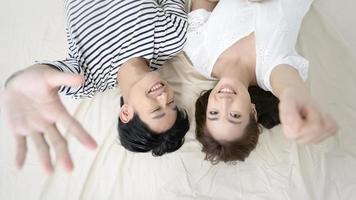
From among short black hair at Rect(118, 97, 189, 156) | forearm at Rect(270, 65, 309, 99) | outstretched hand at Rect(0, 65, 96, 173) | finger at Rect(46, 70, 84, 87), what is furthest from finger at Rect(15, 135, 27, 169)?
forearm at Rect(270, 65, 309, 99)

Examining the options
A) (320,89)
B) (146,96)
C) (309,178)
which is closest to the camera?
(146,96)

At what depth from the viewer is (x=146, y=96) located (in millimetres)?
1009

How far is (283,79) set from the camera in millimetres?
1016

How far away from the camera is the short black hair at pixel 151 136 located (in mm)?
1065

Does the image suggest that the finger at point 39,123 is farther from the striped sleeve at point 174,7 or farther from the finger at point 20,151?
the striped sleeve at point 174,7

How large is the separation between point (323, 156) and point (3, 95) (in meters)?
0.99

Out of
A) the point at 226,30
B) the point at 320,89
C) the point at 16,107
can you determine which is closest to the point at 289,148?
the point at 320,89

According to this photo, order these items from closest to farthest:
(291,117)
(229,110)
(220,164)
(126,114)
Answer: (291,117), (229,110), (126,114), (220,164)

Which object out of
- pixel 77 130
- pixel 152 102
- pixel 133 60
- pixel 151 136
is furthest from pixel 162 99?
pixel 77 130

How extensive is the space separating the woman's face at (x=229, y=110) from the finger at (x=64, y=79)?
414mm

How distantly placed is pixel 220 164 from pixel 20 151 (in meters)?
0.69

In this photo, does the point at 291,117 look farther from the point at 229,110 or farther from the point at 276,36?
the point at 276,36

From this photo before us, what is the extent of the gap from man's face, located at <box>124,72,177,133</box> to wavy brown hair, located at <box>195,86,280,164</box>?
144mm

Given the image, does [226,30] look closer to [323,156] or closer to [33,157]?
[323,156]
